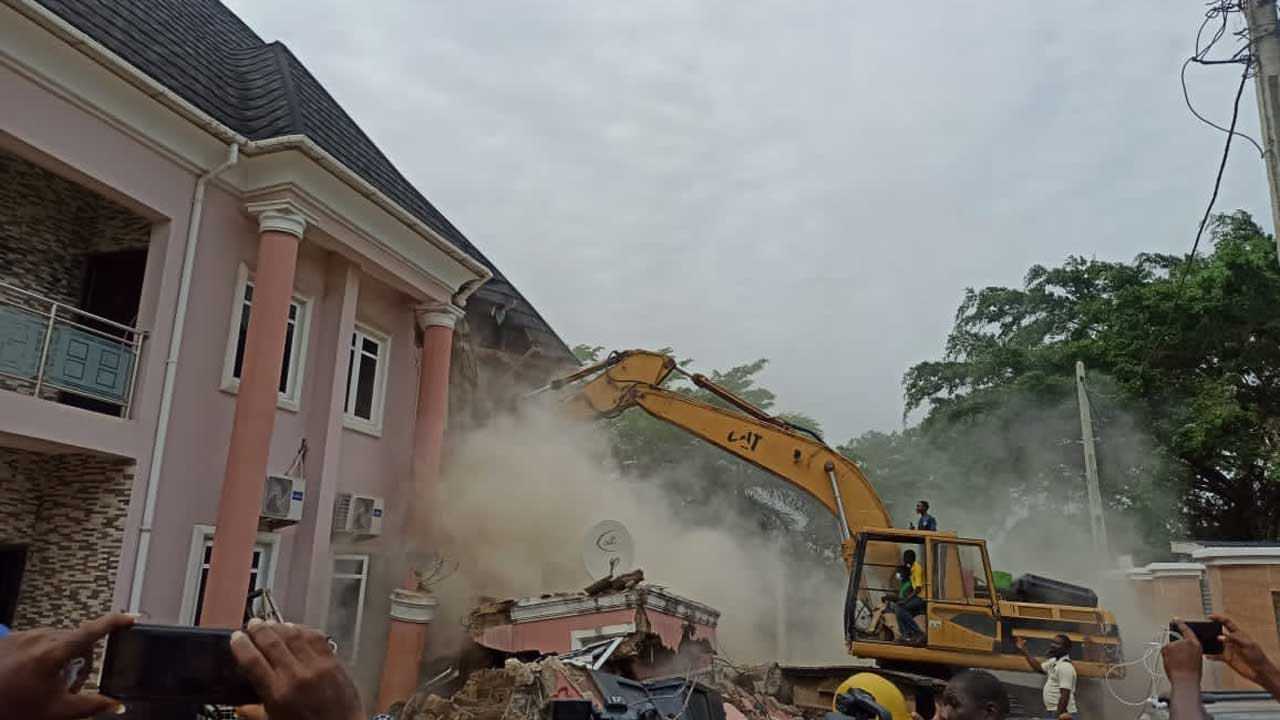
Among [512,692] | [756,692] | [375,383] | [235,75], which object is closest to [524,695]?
[512,692]

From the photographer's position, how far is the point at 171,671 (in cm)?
159

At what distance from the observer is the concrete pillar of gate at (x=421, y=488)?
1038 centimetres

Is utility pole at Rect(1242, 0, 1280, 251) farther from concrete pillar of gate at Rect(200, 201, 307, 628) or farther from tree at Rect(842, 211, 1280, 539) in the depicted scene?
tree at Rect(842, 211, 1280, 539)

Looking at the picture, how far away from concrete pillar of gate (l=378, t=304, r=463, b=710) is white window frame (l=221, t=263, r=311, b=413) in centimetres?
181

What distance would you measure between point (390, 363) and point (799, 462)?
20.0 ft

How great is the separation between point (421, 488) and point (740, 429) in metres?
4.69

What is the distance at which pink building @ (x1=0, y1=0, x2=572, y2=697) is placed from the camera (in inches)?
319

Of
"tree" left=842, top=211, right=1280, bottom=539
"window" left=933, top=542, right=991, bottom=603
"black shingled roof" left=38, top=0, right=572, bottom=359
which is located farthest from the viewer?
"tree" left=842, top=211, right=1280, bottom=539

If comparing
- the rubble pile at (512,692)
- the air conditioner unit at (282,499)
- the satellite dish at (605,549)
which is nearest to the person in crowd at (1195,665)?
the rubble pile at (512,692)

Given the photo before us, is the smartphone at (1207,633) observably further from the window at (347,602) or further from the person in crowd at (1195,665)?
the window at (347,602)

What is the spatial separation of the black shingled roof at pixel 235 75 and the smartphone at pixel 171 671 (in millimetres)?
9037

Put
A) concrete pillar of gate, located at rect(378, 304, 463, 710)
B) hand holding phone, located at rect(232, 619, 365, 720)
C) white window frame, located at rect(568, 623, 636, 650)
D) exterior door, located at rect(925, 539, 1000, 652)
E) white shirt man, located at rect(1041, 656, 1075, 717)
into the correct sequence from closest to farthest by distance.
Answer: hand holding phone, located at rect(232, 619, 365, 720), white shirt man, located at rect(1041, 656, 1075, 717), white window frame, located at rect(568, 623, 636, 650), concrete pillar of gate, located at rect(378, 304, 463, 710), exterior door, located at rect(925, 539, 1000, 652)

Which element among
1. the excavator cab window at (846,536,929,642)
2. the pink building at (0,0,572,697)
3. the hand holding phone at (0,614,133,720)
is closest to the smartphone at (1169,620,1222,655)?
the hand holding phone at (0,614,133,720)

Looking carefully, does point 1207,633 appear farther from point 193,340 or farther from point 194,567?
point 193,340
